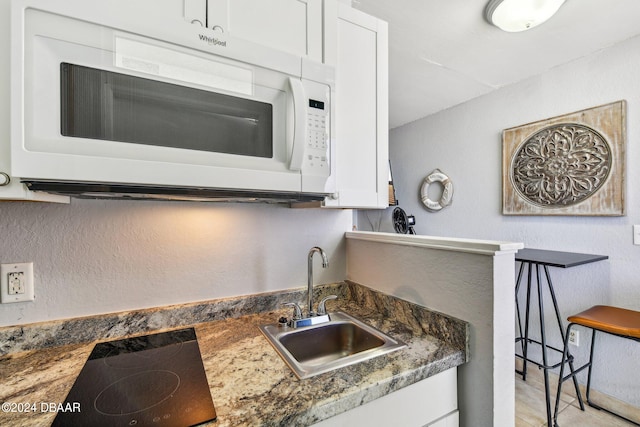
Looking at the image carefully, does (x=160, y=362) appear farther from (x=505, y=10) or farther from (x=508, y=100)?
(x=508, y=100)

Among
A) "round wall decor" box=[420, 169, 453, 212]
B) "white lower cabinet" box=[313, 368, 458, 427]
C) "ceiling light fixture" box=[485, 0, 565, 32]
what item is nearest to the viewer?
"white lower cabinet" box=[313, 368, 458, 427]

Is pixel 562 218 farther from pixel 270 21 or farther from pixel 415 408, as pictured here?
pixel 270 21

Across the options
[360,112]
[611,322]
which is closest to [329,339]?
[360,112]

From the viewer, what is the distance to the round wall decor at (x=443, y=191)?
2.85 metres

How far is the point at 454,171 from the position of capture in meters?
2.82

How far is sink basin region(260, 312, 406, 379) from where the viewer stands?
3.48ft

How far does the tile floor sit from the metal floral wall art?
Answer: 4.05ft

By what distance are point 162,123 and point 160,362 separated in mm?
723

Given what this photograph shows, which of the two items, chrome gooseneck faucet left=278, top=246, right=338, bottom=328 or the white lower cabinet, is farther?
chrome gooseneck faucet left=278, top=246, right=338, bottom=328

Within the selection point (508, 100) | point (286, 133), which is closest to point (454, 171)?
point (508, 100)

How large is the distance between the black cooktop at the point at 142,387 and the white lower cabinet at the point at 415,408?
336 mm

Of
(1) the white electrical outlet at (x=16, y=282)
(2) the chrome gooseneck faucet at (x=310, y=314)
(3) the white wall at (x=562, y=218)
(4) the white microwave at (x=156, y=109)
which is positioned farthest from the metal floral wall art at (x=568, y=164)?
(1) the white electrical outlet at (x=16, y=282)

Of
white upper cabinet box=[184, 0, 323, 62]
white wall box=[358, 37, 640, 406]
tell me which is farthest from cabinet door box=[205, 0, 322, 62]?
white wall box=[358, 37, 640, 406]

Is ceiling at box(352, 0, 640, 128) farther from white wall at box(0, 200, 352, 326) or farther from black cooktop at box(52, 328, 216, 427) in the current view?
black cooktop at box(52, 328, 216, 427)
